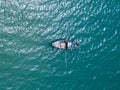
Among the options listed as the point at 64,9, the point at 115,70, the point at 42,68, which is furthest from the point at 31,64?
the point at 115,70

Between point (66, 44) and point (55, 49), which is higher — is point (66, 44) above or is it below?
above

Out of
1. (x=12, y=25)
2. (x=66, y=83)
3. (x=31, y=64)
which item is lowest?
Result: (x=66, y=83)

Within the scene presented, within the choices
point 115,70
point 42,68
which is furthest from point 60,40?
point 115,70

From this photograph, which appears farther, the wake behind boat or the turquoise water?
the wake behind boat

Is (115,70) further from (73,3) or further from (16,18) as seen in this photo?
(16,18)

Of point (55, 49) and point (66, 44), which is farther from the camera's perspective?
point (66, 44)

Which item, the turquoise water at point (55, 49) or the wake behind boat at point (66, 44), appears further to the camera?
the wake behind boat at point (66, 44)

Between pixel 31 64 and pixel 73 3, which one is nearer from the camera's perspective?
pixel 31 64

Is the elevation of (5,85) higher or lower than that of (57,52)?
lower
